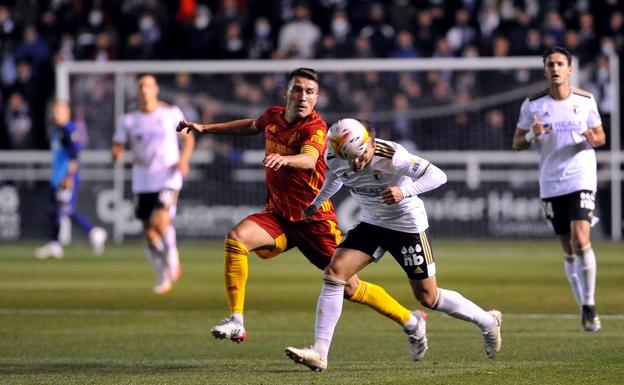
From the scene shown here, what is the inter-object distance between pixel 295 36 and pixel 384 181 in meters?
19.1

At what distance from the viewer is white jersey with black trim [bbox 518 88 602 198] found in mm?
12625

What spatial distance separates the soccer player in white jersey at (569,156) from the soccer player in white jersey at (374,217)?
114 inches

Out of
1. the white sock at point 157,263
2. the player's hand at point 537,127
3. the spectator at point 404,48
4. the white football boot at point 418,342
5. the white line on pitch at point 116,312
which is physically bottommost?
the white line on pitch at point 116,312

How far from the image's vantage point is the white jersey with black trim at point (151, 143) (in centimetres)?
1698

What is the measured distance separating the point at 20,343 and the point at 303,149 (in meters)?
3.34

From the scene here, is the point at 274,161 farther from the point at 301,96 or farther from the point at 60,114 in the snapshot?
the point at 60,114

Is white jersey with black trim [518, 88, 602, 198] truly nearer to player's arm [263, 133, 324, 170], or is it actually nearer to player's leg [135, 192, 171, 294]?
player's arm [263, 133, 324, 170]

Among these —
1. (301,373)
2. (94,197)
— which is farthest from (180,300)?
(94,197)

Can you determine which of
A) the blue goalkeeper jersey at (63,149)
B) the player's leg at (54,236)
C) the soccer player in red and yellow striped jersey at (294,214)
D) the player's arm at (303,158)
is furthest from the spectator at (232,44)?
the player's arm at (303,158)

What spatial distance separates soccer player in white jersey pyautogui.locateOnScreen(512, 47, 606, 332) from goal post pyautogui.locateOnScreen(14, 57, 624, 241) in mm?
13403

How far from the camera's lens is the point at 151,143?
676 inches

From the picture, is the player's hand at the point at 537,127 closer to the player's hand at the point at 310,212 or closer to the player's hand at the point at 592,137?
the player's hand at the point at 592,137

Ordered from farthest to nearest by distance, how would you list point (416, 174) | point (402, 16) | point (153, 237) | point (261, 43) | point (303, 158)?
1. point (261, 43)
2. point (402, 16)
3. point (153, 237)
4. point (303, 158)
5. point (416, 174)

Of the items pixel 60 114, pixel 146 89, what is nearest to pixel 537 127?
pixel 146 89
